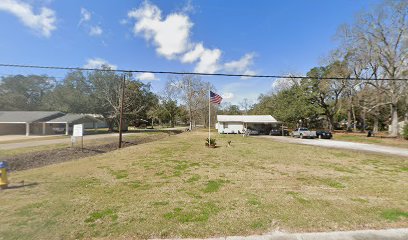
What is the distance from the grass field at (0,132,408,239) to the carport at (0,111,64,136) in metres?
32.9

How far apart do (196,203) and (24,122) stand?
4055 centimetres

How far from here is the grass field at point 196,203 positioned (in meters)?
4.45

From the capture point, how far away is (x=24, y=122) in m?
33.4

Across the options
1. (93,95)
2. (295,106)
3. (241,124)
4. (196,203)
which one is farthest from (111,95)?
(196,203)

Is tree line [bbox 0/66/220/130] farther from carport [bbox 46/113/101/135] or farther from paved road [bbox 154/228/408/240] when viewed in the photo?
paved road [bbox 154/228/408/240]

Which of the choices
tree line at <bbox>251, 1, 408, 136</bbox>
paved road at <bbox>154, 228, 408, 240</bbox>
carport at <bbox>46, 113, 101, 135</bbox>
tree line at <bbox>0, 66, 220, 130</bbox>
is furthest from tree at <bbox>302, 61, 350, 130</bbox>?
carport at <bbox>46, 113, 101, 135</bbox>

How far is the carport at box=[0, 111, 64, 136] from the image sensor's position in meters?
Answer: 33.9

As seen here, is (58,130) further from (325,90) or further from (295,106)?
(325,90)

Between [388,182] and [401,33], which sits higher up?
[401,33]

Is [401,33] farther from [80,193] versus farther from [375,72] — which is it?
[80,193]

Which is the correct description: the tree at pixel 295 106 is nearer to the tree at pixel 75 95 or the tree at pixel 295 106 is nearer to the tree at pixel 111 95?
the tree at pixel 111 95

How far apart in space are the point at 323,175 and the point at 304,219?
17.2 feet

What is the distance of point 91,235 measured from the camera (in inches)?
163

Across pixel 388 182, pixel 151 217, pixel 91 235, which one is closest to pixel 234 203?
pixel 151 217
